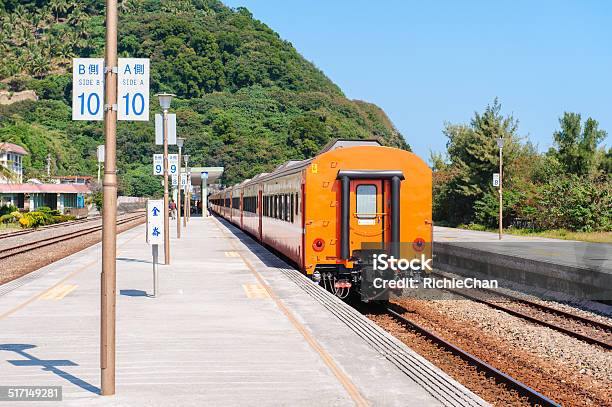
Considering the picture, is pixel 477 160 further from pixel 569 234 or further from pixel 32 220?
pixel 32 220

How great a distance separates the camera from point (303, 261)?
1689 centimetres

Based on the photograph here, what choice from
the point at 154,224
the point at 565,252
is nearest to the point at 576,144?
the point at 565,252

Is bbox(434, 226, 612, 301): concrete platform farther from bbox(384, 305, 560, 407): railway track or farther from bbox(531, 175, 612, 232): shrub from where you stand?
bbox(531, 175, 612, 232): shrub

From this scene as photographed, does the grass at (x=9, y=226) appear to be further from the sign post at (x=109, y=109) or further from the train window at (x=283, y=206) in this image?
the sign post at (x=109, y=109)

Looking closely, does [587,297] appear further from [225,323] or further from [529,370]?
[225,323]

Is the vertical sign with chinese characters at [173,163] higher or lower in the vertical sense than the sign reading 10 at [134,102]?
higher

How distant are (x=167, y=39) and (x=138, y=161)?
5442 centimetres

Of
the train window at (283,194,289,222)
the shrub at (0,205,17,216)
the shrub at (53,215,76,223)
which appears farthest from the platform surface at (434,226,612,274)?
the shrub at (53,215,76,223)

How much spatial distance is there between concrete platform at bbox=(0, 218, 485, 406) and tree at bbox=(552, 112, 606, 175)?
3797 cm

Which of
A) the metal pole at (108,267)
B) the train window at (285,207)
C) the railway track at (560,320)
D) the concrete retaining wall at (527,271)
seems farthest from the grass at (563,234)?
the metal pole at (108,267)

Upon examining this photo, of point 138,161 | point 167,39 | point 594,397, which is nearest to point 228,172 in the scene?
point 138,161

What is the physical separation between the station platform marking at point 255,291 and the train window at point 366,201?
254 centimetres

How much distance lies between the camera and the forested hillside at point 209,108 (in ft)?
432

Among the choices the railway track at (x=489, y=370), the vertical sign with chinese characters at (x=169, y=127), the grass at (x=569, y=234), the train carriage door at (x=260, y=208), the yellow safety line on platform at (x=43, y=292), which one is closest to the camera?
the railway track at (x=489, y=370)
